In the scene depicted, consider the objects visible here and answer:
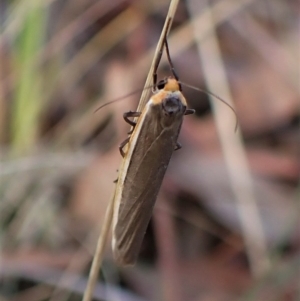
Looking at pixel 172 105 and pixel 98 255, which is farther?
pixel 172 105

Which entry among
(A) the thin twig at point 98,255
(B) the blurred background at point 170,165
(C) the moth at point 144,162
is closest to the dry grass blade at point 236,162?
(B) the blurred background at point 170,165

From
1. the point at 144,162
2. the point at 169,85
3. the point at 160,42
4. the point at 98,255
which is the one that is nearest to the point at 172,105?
the point at 169,85

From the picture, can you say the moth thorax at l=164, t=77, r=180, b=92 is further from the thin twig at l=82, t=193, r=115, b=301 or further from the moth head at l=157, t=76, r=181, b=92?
the thin twig at l=82, t=193, r=115, b=301

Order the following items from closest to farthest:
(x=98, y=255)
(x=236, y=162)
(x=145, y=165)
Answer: (x=98, y=255)
(x=145, y=165)
(x=236, y=162)

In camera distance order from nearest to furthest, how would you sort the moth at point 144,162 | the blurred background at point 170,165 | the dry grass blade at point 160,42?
the dry grass blade at point 160,42 < the moth at point 144,162 < the blurred background at point 170,165

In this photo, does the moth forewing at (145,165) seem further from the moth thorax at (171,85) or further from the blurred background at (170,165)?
the blurred background at (170,165)

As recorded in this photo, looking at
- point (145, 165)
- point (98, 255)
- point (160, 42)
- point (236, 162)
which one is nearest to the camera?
point (160, 42)

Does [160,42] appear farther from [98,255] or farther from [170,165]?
[170,165]

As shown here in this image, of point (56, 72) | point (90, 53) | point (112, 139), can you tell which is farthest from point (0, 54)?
point (112, 139)
